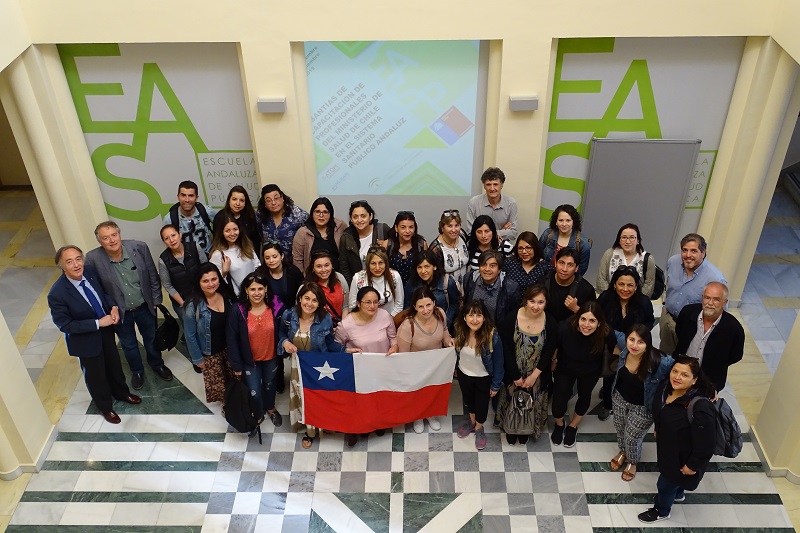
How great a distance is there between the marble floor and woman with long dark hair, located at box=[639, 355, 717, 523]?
0.86 metres

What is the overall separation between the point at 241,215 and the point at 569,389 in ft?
11.9

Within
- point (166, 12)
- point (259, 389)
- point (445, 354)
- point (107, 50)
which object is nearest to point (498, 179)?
point (445, 354)

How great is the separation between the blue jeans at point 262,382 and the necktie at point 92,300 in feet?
4.79

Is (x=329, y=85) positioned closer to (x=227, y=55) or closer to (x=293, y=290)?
(x=227, y=55)

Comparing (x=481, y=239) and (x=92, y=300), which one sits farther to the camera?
(x=481, y=239)

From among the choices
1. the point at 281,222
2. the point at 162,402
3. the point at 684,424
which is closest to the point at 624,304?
the point at 684,424

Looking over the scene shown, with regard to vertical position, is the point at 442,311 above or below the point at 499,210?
below

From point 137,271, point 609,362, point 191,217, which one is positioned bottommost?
point 609,362

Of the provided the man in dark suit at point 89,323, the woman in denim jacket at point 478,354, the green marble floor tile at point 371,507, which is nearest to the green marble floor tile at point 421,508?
the green marble floor tile at point 371,507

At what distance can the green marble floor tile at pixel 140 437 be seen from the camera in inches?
268

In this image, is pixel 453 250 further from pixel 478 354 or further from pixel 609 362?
pixel 609 362

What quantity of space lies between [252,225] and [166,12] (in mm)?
2252

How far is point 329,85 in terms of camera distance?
24.7ft

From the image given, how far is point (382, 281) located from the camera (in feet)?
20.8
